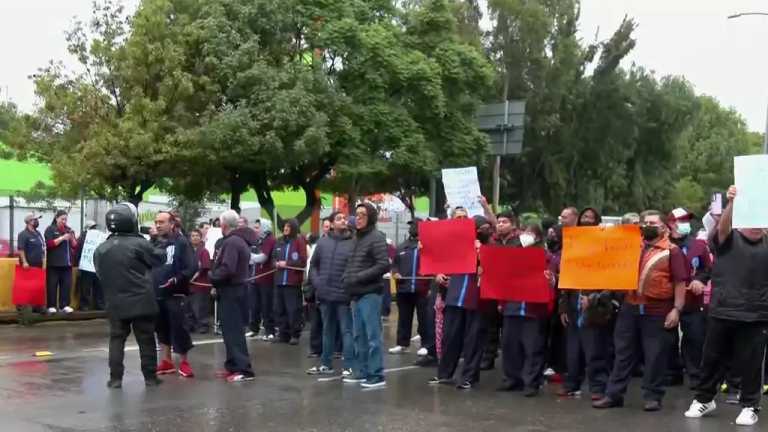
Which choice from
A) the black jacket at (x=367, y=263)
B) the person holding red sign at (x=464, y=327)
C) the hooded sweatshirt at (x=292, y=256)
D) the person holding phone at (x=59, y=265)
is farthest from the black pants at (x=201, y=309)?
the person holding red sign at (x=464, y=327)

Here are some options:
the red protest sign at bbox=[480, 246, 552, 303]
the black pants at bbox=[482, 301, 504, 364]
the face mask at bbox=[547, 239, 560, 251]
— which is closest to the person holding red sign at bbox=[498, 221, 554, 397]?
the red protest sign at bbox=[480, 246, 552, 303]

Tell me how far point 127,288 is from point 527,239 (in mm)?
4096

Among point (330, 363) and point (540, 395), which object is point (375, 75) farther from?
point (540, 395)

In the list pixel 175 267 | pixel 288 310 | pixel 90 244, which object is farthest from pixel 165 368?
pixel 90 244

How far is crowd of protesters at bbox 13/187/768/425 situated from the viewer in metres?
8.44

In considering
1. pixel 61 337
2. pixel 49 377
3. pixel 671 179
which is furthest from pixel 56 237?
pixel 671 179

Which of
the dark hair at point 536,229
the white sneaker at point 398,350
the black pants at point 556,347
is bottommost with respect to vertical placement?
the white sneaker at point 398,350

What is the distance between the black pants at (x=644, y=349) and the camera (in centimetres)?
874

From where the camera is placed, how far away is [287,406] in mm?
9086

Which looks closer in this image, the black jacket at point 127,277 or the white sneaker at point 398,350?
the black jacket at point 127,277

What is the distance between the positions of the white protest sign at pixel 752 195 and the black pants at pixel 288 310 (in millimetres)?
7567

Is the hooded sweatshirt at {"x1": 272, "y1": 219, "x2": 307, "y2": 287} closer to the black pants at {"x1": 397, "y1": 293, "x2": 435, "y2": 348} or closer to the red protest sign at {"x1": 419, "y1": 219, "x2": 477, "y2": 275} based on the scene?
the black pants at {"x1": 397, "y1": 293, "x2": 435, "y2": 348}

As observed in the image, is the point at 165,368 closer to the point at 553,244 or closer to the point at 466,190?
the point at 466,190

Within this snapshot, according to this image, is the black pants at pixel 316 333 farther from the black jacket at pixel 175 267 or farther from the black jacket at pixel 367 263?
the black jacket at pixel 367 263
